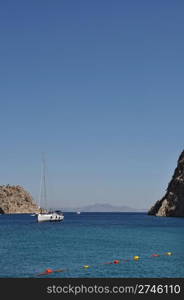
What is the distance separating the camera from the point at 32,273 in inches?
1949

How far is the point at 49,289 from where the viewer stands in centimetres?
3312

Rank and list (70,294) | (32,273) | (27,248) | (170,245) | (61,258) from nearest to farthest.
→ (70,294), (32,273), (61,258), (27,248), (170,245)


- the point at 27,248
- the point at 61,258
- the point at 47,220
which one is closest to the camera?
the point at 61,258

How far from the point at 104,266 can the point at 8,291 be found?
950 inches

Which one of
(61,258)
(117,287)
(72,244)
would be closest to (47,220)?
(72,244)

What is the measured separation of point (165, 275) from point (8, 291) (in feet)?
72.1

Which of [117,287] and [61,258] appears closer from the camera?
[117,287]

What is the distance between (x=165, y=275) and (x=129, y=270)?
4.62 m

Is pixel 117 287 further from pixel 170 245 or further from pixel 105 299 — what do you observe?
pixel 170 245

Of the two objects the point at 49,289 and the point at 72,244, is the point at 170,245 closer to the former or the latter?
the point at 72,244

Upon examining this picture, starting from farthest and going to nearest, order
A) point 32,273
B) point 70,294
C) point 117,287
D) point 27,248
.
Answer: point 27,248, point 32,273, point 117,287, point 70,294

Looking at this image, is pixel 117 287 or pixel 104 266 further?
pixel 104 266

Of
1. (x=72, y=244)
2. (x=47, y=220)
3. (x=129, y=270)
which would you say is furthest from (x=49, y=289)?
(x=47, y=220)

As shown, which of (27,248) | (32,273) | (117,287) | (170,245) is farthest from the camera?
(170,245)
